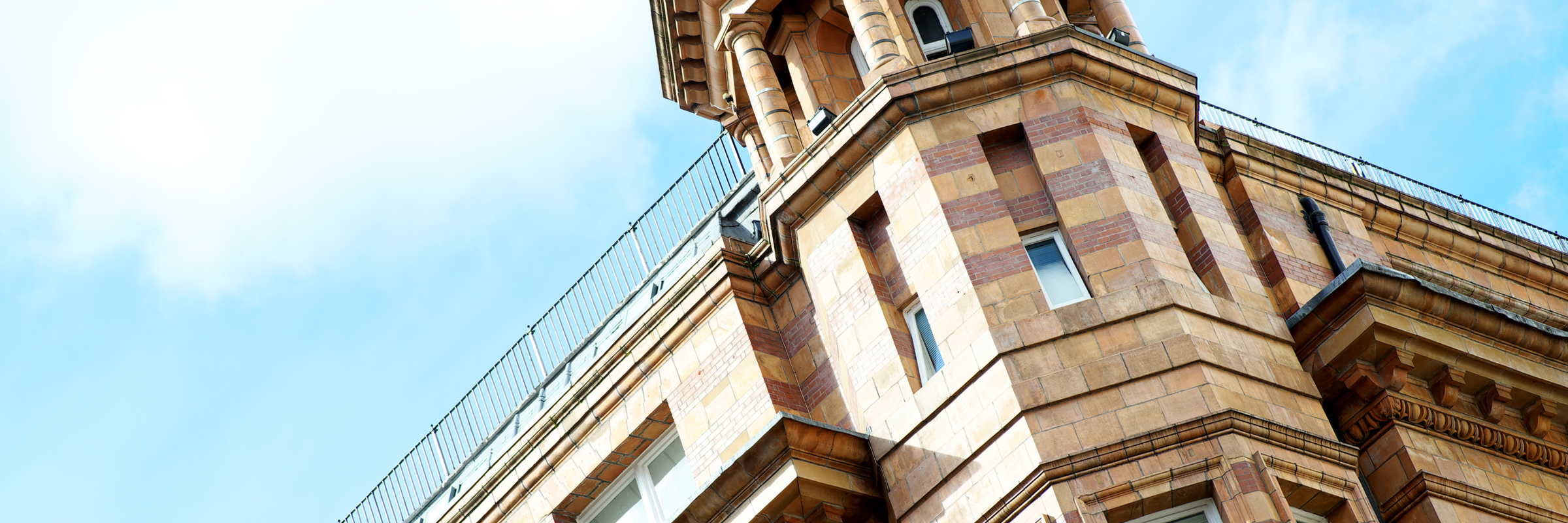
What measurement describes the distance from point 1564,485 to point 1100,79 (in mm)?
7020

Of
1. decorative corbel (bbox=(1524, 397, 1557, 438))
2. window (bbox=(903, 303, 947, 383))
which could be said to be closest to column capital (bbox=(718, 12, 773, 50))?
window (bbox=(903, 303, 947, 383))

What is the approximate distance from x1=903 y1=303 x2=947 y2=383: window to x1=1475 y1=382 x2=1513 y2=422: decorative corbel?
245 inches

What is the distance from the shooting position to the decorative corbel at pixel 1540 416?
65.1 ft

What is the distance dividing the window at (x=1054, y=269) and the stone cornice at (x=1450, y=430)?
3.28m

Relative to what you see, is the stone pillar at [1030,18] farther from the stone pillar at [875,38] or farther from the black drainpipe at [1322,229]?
the black drainpipe at [1322,229]

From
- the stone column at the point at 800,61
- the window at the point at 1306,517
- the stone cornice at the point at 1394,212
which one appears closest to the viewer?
the window at the point at 1306,517

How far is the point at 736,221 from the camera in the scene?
2455 cm

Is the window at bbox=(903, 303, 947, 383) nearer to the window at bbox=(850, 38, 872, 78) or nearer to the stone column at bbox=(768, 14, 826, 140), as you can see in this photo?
the stone column at bbox=(768, 14, 826, 140)

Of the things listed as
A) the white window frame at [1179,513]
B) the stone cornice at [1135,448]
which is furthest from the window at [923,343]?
the white window frame at [1179,513]

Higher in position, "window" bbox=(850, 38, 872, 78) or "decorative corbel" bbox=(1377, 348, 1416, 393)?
"window" bbox=(850, 38, 872, 78)

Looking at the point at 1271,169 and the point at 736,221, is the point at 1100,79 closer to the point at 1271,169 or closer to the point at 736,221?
the point at 1271,169

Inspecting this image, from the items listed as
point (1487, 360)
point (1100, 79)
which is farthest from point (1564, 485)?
point (1100, 79)

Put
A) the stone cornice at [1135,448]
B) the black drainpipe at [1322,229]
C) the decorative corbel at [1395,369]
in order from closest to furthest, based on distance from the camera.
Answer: the stone cornice at [1135,448], the decorative corbel at [1395,369], the black drainpipe at [1322,229]

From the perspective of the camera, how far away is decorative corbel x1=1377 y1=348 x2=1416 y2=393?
18.6 meters
